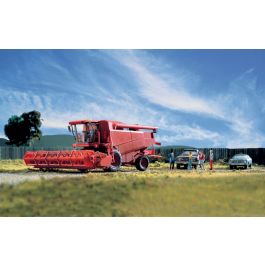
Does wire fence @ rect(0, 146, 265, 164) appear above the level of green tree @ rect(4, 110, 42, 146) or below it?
below

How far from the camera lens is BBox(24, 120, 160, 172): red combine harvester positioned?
28.9 m

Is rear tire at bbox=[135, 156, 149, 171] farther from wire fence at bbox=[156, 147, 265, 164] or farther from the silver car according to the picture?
wire fence at bbox=[156, 147, 265, 164]

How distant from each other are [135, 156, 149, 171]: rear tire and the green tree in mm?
6686

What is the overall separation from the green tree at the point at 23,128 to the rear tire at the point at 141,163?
6.69 meters

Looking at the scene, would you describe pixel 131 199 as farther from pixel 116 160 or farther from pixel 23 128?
pixel 23 128

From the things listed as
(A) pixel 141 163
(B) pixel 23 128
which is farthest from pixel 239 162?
(B) pixel 23 128

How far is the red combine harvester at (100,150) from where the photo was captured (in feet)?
94.7

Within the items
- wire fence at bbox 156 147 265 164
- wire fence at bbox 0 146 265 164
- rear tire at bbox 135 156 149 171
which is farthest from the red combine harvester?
wire fence at bbox 156 147 265 164

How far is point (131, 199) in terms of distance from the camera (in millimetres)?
18812

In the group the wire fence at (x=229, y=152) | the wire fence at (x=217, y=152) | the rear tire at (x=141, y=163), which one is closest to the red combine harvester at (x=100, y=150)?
the rear tire at (x=141, y=163)

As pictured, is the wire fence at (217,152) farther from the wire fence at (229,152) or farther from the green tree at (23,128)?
the green tree at (23,128)

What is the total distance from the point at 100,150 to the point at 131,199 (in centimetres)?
1185

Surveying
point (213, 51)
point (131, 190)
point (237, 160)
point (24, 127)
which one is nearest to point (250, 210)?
point (131, 190)

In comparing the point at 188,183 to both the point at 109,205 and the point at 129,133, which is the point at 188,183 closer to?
the point at 109,205
